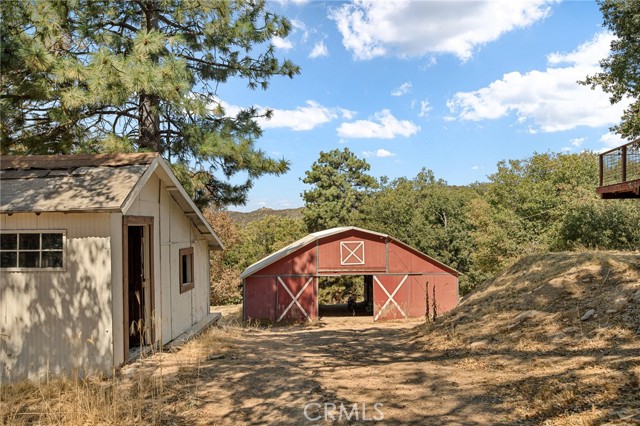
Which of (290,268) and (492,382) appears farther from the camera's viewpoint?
(290,268)

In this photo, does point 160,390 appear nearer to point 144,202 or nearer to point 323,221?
point 144,202

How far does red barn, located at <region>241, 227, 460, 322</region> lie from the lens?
22.5 m

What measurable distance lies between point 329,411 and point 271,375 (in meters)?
1.93

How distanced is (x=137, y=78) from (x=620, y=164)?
50.5ft

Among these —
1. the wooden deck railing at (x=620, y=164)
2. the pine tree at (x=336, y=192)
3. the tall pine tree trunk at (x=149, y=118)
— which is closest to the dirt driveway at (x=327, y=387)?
the tall pine tree trunk at (x=149, y=118)

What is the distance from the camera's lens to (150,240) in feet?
29.2

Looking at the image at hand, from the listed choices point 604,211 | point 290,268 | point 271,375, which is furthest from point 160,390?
point 604,211

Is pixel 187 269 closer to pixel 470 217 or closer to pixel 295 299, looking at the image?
pixel 295 299

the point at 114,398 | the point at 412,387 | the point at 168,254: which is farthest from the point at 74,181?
the point at 412,387

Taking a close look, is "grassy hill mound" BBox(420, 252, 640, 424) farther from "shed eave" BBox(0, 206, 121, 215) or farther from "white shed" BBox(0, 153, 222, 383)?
"shed eave" BBox(0, 206, 121, 215)

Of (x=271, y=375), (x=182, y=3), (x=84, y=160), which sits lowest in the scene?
(x=271, y=375)

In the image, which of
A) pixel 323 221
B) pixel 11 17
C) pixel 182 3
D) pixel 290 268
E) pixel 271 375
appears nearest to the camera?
pixel 271 375

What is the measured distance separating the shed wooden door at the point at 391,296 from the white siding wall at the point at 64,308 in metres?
17.5

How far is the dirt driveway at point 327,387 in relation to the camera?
5102 mm
